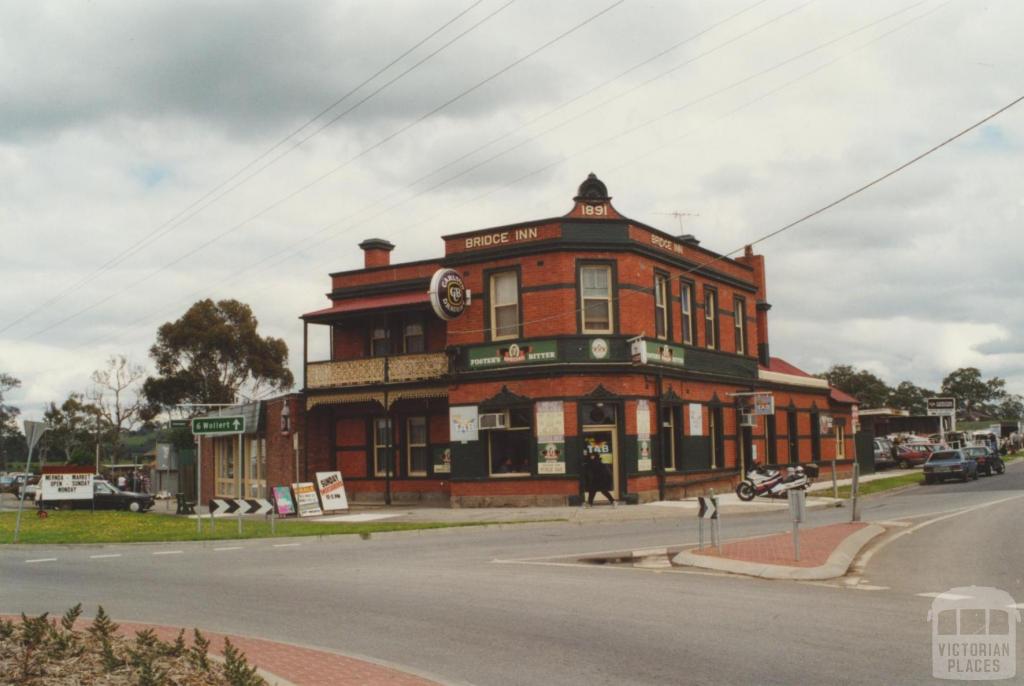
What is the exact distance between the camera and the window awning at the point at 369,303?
29530 mm

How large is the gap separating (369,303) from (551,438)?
31.2ft

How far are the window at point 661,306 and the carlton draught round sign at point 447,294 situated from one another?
606cm

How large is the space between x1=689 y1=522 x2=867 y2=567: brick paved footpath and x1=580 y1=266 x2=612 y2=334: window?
10.1 metres

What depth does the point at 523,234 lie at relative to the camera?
26.4 m

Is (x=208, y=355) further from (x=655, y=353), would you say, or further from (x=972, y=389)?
(x=972, y=389)

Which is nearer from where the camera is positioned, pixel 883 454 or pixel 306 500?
pixel 306 500

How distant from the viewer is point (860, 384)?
109 metres

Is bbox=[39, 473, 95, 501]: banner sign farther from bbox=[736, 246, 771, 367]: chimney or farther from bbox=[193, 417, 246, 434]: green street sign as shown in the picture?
bbox=[736, 246, 771, 367]: chimney

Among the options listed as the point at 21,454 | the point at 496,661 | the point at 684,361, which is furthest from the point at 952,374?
the point at 496,661

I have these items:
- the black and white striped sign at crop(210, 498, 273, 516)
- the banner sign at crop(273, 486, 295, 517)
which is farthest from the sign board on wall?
the black and white striped sign at crop(210, 498, 273, 516)

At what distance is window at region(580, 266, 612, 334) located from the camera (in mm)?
26141

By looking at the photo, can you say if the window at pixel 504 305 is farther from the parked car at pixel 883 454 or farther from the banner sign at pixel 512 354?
the parked car at pixel 883 454

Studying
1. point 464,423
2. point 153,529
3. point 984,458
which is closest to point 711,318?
point 464,423

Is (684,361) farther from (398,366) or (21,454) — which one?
(21,454)
